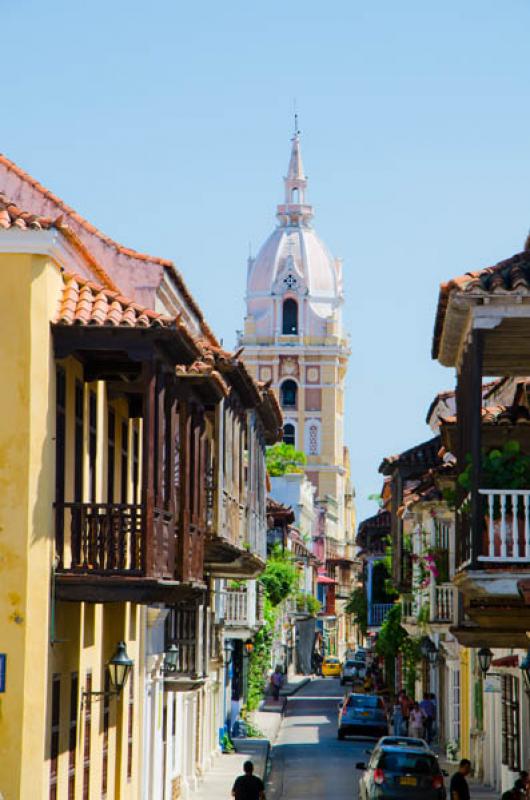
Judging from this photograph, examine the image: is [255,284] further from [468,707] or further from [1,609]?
[1,609]

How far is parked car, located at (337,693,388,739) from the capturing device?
1996 inches

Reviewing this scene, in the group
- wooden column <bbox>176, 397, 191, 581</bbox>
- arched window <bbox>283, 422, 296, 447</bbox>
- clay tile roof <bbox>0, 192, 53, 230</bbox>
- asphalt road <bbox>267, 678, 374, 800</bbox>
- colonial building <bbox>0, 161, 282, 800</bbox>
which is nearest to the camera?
colonial building <bbox>0, 161, 282, 800</bbox>

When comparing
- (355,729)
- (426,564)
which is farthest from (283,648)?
(426,564)

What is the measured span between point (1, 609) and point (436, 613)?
27375 millimetres

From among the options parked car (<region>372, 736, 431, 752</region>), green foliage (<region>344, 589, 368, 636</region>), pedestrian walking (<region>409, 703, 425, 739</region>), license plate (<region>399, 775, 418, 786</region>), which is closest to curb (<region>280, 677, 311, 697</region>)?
green foliage (<region>344, 589, 368, 636</region>)

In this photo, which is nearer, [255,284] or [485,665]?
[485,665]

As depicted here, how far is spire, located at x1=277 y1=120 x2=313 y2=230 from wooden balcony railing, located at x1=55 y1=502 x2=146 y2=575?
461ft

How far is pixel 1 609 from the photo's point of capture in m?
16.2

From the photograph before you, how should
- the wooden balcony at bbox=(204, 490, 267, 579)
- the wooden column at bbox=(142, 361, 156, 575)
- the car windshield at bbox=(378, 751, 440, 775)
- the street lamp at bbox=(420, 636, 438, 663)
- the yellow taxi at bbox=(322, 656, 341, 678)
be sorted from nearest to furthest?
1. the wooden column at bbox=(142, 361, 156, 575)
2. the wooden balcony at bbox=(204, 490, 267, 579)
3. the car windshield at bbox=(378, 751, 440, 775)
4. the street lamp at bbox=(420, 636, 438, 663)
5. the yellow taxi at bbox=(322, 656, 341, 678)

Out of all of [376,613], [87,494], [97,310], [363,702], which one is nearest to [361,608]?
[376,613]

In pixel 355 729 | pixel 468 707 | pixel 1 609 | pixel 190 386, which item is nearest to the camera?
pixel 1 609

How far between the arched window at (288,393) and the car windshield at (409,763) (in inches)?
4818

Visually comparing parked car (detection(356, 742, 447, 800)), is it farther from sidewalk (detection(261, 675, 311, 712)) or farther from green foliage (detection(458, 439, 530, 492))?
sidewalk (detection(261, 675, 311, 712))

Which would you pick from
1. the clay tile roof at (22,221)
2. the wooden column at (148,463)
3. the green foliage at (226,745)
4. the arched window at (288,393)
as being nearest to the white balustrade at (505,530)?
the wooden column at (148,463)
